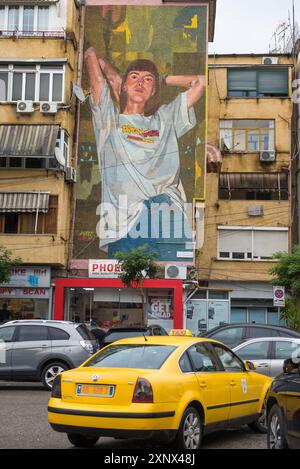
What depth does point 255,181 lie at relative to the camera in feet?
116

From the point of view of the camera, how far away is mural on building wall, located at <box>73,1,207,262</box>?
105ft

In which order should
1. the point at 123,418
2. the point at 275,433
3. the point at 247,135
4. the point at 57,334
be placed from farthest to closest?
the point at 247,135, the point at 57,334, the point at 275,433, the point at 123,418

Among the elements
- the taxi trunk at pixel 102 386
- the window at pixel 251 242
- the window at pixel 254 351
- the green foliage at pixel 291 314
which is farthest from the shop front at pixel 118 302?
the taxi trunk at pixel 102 386

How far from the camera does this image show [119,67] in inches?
1321

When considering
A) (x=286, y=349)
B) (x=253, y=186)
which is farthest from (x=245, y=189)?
(x=286, y=349)

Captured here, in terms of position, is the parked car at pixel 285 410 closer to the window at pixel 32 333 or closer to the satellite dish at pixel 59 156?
the window at pixel 32 333

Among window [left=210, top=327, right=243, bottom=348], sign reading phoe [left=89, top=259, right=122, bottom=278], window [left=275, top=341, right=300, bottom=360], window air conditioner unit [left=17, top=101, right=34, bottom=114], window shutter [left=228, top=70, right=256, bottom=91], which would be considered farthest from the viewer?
window shutter [left=228, top=70, right=256, bottom=91]

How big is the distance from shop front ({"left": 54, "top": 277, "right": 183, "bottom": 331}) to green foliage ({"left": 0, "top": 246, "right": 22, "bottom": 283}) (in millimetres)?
2582

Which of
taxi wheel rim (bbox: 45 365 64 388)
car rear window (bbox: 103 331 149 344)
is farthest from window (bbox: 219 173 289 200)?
taxi wheel rim (bbox: 45 365 64 388)

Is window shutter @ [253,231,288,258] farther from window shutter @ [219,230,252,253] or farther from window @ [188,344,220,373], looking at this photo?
window @ [188,344,220,373]

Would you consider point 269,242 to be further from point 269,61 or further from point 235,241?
point 269,61

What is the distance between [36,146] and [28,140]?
24.3 inches

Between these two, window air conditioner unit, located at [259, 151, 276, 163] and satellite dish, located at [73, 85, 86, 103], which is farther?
window air conditioner unit, located at [259, 151, 276, 163]

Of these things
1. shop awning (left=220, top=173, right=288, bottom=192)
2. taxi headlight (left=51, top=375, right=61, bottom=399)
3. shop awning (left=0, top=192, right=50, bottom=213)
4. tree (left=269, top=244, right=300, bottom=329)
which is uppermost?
shop awning (left=220, top=173, right=288, bottom=192)
